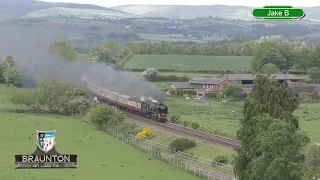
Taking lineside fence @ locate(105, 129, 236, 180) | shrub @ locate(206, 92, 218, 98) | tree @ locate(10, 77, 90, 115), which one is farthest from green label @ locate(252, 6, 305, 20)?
shrub @ locate(206, 92, 218, 98)

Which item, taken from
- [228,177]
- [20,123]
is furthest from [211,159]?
[20,123]

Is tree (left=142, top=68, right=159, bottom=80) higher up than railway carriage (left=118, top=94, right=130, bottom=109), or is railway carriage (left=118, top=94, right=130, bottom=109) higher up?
railway carriage (left=118, top=94, right=130, bottom=109)

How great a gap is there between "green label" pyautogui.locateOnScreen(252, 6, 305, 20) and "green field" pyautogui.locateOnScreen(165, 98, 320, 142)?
38789 mm

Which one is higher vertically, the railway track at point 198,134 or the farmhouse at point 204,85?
the railway track at point 198,134

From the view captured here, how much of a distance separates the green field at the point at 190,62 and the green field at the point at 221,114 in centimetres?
5250

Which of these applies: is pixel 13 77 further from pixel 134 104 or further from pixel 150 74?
pixel 134 104

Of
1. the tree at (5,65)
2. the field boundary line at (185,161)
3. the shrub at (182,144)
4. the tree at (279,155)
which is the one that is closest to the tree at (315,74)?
the tree at (5,65)

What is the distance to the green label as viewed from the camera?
22219 mm

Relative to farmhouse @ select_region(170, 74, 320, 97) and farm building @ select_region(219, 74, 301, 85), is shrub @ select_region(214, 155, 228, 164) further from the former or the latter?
farm building @ select_region(219, 74, 301, 85)

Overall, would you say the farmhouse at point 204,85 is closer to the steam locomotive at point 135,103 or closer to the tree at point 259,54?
the steam locomotive at point 135,103

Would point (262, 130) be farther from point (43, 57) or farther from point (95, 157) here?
point (43, 57)

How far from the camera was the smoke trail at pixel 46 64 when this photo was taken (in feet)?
342

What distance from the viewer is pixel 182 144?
55438mm

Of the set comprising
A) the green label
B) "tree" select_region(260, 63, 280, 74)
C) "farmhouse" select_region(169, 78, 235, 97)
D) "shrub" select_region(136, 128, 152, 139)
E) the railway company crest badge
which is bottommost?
"farmhouse" select_region(169, 78, 235, 97)
